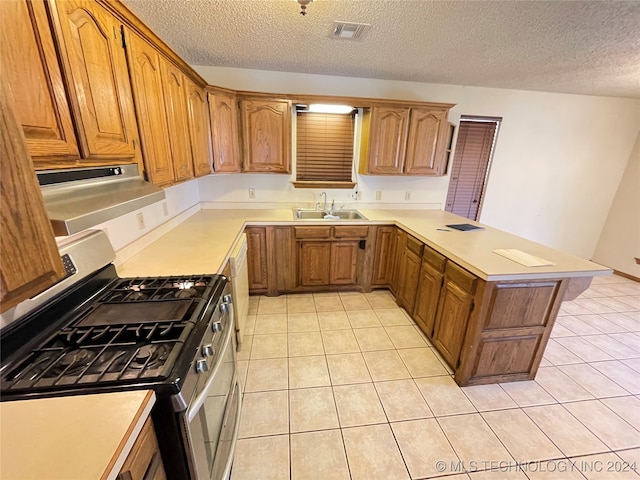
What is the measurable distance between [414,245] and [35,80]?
249 centimetres

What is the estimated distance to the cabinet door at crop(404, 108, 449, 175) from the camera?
9.37 ft

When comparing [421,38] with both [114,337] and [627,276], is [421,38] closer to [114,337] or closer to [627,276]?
[114,337]

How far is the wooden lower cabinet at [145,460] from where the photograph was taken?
0.66 m

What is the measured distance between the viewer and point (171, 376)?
31.2 inches

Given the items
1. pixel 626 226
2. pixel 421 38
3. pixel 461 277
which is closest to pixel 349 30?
pixel 421 38

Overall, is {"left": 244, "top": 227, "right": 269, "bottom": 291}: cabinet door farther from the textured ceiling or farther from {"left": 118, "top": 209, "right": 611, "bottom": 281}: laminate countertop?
the textured ceiling

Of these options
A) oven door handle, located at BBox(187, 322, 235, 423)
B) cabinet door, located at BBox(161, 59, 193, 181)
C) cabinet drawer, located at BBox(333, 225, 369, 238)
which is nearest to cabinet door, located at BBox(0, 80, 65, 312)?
oven door handle, located at BBox(187, 322, 235, 423)

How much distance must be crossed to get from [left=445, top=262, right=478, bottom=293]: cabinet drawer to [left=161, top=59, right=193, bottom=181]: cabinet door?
2.07 meters

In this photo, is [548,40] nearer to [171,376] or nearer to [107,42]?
[107,42]

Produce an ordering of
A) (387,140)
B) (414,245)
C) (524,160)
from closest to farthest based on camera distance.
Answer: (414,245) → (387,140) → (524,160)

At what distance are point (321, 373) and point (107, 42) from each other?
2.23 m

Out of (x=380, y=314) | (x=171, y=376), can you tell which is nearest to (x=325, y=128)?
(x=380, y=314)

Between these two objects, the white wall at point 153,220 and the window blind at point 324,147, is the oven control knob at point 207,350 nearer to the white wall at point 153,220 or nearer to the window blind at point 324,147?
the white wall at point 153,220

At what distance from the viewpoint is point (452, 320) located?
1.97 meters
